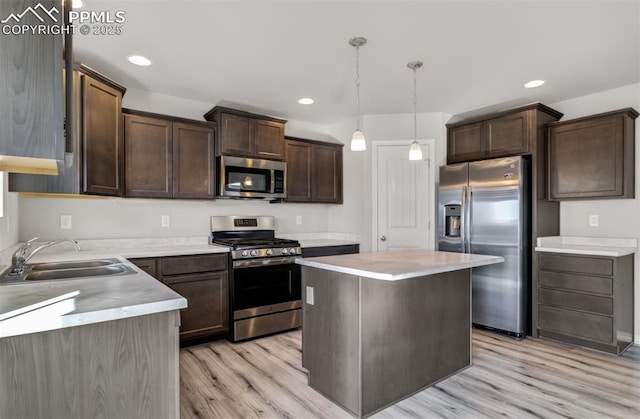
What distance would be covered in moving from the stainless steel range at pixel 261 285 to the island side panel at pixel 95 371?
2.02 m

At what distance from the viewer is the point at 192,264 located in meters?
3.18

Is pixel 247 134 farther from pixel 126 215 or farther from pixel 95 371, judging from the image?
pixel 95 371

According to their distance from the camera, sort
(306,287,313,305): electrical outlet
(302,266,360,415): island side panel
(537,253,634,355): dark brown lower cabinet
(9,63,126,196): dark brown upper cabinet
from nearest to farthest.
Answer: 1. (302,266,360,415): island side panel
2. (306,287,313,305): electrical outlet
3. (9,63,126,196): dark brown upper cabinet
4. (537,253,634,355): dark brown lower cabinet

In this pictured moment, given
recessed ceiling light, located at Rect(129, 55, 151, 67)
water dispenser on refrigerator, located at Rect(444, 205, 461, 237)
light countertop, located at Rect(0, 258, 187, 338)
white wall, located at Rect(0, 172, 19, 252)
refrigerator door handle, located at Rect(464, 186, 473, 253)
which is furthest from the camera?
water dispenser on refrigerator, located at Rect(444, 205, 461, 237)

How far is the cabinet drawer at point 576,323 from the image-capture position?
3.03 m

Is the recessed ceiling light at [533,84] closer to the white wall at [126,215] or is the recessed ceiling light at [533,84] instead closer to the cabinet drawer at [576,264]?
the cabinet drawer at [576,264]

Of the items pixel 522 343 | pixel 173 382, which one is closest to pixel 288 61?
pixel 173 382

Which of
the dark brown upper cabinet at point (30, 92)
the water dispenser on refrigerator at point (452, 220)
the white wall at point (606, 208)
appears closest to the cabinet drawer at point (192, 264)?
the dark brown upper cabinet at point (30, 92)

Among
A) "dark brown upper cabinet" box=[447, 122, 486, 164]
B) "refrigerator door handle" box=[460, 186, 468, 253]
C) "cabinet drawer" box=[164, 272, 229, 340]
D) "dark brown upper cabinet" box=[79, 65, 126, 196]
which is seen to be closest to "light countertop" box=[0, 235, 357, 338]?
"dark brown upper cabinet" box=[79, 65, 126, 196]

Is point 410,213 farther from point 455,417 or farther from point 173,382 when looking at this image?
point 173,382

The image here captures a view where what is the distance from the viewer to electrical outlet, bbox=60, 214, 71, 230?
10.2 ft

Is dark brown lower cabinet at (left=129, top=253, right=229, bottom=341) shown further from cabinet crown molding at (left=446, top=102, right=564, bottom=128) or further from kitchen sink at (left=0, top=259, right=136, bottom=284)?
cabinet crown molding at (left=446, top=102, right=564, bottom=128)

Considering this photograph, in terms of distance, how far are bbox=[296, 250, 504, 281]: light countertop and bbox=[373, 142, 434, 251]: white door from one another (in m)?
1.54

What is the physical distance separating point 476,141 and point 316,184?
6.25 ft
